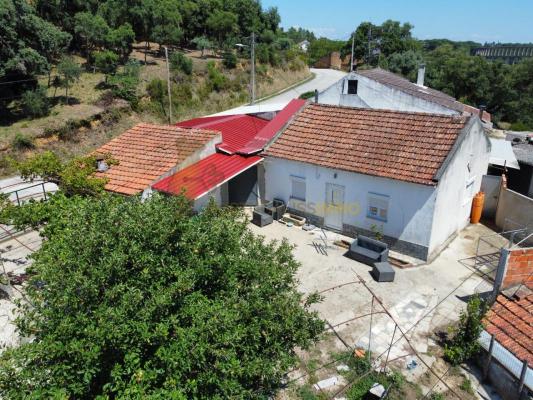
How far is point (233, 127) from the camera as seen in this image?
74.6 ft

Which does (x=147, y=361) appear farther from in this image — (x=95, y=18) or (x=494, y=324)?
(x=95, y=18)

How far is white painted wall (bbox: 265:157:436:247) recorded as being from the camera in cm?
1555

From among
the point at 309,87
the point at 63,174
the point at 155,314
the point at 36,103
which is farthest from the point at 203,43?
the point at 155,314

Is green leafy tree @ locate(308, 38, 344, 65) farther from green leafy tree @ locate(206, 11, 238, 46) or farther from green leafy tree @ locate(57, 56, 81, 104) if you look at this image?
green leafy tree @ locate(57, 56, 81, 104)

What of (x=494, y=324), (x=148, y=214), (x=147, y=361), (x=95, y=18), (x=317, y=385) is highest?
(x=95, y=18)

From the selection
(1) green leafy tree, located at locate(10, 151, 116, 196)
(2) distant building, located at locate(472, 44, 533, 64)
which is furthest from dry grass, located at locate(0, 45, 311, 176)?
(2) distant building, located at locate(472, 44, 533, 64)

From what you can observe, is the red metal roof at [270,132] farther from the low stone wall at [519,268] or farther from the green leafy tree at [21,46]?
the green leafy tree at [21,46]

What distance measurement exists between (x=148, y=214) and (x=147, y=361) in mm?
2824

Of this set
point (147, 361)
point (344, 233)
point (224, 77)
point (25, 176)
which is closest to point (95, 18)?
point (224, 77)

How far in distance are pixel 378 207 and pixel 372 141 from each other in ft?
9.64

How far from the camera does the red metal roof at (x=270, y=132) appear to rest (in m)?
19.4

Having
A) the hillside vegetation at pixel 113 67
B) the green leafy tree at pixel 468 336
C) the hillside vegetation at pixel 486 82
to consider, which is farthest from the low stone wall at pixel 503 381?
the hillside vegetation at pixel 486 82

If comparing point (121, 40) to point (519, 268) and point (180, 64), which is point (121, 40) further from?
point (519, 268)

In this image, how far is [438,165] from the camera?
15.3m
